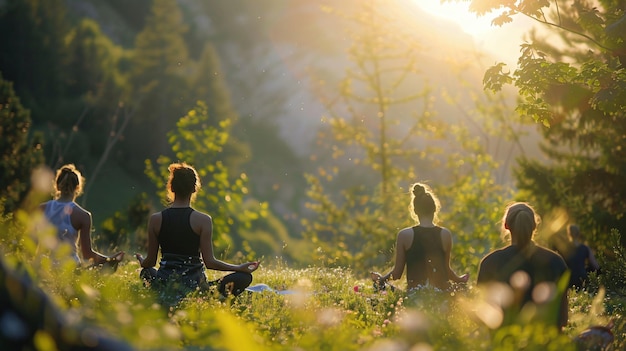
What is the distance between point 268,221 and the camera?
189 feet

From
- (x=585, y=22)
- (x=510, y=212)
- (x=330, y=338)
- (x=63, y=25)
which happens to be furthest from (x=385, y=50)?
(x=63, y=25)

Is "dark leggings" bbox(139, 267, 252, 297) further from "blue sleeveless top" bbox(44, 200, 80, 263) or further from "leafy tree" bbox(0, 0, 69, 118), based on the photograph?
"leafy tree" bbox(0, 0, 69, 118)

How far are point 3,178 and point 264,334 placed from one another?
17001 millimetres

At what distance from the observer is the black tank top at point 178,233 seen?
24.7 ft

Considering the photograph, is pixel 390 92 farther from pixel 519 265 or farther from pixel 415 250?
pixel 519 265

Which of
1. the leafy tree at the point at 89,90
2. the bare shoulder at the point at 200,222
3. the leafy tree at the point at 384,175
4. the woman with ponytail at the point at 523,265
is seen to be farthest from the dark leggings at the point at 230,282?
the leafy tree at the point at 89,90

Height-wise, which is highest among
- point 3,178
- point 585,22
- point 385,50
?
point 385,50

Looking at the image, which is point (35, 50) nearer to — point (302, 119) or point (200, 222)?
point (200, 222)

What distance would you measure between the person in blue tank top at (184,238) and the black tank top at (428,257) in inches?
75.4

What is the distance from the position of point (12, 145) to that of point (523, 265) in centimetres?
1803

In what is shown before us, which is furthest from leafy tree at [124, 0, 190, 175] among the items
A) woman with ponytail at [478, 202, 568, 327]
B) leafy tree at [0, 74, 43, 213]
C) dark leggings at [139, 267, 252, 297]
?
woman with ponytail at [478, 202, 568, 327]

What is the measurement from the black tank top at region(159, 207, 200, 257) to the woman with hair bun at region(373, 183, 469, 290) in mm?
2172

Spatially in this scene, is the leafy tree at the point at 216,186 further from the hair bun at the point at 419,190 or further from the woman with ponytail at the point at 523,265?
the woman with ponytail at the point at 523,265

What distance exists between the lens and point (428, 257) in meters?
8.01
